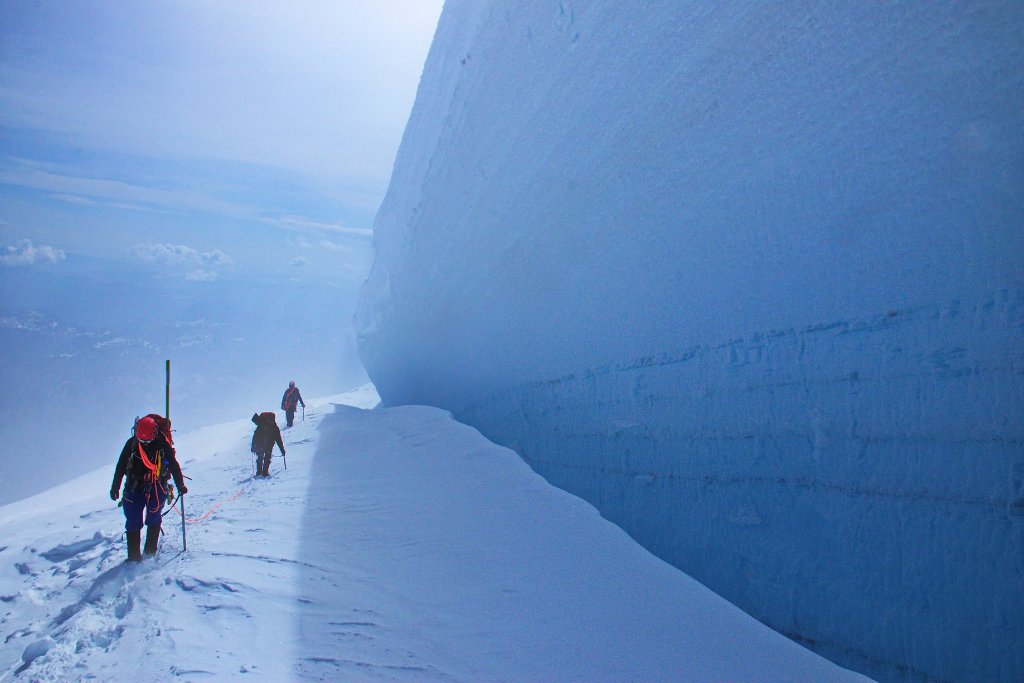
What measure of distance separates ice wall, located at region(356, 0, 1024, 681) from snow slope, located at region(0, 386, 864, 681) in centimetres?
35

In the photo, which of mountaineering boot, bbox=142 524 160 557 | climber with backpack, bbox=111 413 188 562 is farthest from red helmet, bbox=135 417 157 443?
mountaineering boot, bbox=142 524 160 557

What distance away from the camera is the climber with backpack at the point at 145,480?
3.75m

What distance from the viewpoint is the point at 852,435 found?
215cm

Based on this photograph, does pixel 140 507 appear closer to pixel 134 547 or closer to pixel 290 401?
pixel 134 547

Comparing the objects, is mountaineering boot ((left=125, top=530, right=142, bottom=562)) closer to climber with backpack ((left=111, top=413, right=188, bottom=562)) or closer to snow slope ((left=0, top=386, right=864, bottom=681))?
climber with backpack ((left=111, top=413, right=188, bottom=562))

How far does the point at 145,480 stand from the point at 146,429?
36 centimetres

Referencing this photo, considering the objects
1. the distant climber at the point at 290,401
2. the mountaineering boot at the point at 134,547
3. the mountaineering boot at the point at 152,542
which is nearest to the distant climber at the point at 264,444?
the mountaineering boot at the point at 152,542

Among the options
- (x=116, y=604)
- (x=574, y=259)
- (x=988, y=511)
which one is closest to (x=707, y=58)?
(x=574, y=259)

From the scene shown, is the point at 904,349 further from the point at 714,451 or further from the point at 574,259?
the point at 574,259

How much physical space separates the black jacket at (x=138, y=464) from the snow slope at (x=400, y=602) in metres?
0.50

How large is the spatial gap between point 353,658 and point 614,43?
11.6 ft

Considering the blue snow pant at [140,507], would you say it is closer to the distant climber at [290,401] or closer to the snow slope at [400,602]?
the snow slope at [400,602]

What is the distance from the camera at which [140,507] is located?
3781mm

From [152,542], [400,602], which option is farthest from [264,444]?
[400,602]
